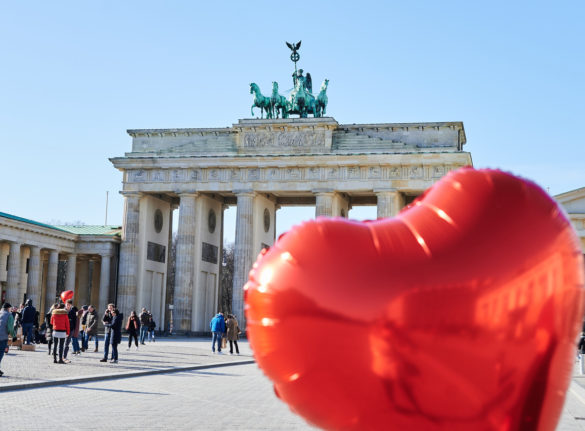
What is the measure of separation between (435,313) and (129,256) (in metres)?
53.6

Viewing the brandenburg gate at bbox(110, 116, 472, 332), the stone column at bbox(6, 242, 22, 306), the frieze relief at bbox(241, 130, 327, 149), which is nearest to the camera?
the stone column at bbox(6, 242, 22, 306)

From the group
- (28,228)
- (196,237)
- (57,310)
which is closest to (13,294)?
(28,228)

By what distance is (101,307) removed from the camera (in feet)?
190

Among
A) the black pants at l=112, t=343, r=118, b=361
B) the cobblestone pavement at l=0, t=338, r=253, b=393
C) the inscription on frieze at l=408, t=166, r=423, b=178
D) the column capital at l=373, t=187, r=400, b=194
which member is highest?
the inscription on frieze at l=408, t=166, r=423, b=178

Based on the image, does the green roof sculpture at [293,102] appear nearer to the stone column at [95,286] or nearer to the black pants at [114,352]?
the stone column at [95,286]

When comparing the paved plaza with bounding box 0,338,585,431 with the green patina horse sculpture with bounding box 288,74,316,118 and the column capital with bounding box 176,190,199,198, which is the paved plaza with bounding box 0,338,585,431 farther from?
the green patina horse sculpture with bounding box 288,74,316,118

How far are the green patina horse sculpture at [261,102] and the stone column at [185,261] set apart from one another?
24.4ft

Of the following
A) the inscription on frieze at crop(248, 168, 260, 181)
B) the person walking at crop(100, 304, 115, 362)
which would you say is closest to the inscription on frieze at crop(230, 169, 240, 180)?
the inscription on frieze at crop(248, 168, 260, 181)

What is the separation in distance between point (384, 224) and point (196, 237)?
52838 millimetres

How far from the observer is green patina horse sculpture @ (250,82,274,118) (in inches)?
2283

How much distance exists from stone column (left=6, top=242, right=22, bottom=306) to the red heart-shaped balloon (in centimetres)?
4829

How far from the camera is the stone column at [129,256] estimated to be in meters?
56.3

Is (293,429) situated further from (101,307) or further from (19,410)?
(101,307)

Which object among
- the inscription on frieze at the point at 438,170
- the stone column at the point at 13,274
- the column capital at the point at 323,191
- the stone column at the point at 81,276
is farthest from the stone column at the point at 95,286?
the inscription on frieze at the point at 438,170
